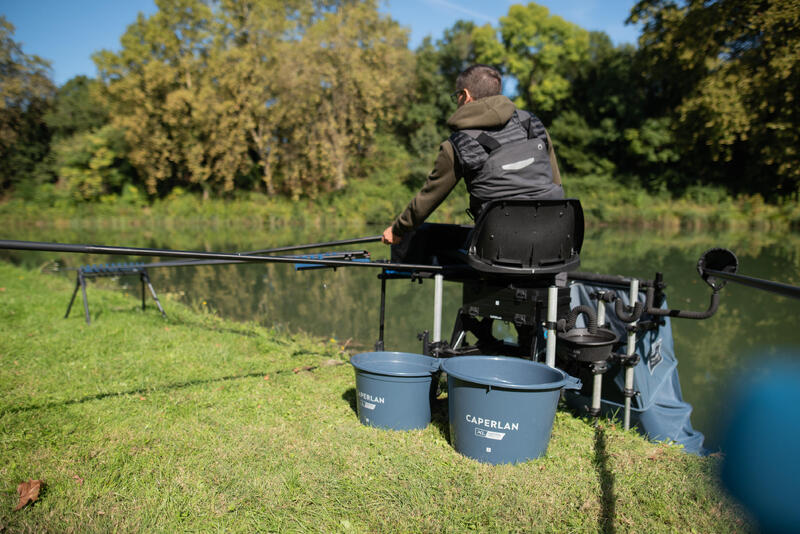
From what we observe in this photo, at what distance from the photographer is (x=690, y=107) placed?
20.5 metres

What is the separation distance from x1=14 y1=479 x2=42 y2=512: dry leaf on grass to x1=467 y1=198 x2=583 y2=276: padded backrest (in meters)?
2.43

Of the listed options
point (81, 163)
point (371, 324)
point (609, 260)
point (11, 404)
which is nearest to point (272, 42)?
point (81, 163)

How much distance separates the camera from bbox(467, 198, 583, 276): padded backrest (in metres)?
3.07

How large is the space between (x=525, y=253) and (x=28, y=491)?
2.72m

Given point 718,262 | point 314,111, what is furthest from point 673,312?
point 314,111

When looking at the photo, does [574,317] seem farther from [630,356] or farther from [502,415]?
[502,415]

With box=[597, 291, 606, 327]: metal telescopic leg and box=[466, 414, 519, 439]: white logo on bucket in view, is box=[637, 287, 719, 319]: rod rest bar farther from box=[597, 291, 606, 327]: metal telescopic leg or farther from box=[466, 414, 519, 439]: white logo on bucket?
box=[466, 414, 519, 439]: white logo on bucket

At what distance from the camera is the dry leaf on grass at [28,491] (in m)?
2.38

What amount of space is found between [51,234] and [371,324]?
710 inches

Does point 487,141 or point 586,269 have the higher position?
point 487,141

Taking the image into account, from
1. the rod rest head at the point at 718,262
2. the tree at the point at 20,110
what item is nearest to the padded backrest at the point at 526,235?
the rod rest head at the point at 718,262

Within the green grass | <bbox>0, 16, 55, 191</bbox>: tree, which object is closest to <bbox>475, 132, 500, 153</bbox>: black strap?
the green grass

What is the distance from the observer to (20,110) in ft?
100

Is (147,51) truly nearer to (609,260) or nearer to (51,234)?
(51,234)
